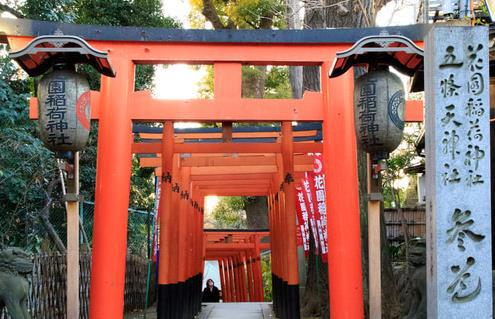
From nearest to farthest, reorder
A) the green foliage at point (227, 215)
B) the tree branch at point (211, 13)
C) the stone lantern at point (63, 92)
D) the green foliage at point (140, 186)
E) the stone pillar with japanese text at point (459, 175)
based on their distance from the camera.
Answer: the stone pillar with japanese text at point (459, 175), the stone lantern at point (63, 92), the green foliage at point (140, 186), the tree branch at point (211, 13), the green foliage at point (227, 215)

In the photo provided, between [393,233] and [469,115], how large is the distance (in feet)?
44.2

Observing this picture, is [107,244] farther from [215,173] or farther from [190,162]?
[215,173]

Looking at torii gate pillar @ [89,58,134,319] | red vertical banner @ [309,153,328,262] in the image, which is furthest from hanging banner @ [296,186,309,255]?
torii gate pillar @ [89,58,134,319]

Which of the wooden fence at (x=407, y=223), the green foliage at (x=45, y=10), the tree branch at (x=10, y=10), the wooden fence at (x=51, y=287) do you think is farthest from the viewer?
the wooden fence at (x=407, y=223)

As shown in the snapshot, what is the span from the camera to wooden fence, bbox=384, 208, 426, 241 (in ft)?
59.9

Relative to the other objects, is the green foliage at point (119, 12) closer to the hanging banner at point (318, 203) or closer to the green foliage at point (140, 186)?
the green foliage at point (140, 186)

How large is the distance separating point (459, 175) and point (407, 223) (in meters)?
13.0

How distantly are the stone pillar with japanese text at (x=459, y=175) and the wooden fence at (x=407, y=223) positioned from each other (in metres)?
12.5

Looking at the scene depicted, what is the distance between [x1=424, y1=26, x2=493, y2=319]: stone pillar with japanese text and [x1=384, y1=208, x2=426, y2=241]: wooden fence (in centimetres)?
1253

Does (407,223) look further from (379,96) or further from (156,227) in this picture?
(379,96)

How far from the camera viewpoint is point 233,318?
16.7m

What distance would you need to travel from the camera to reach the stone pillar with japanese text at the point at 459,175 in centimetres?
565

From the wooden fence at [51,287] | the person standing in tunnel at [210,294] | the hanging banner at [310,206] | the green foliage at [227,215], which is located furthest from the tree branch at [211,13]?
the green foliage at [227,215]

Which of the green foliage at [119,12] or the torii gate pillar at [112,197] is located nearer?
the torii gate pillar at [112,197]
